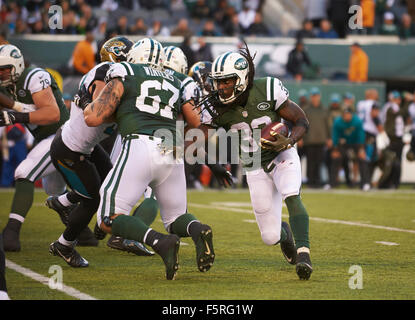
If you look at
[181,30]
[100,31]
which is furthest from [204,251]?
[100,31]

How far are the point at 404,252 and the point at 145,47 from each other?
110 inches

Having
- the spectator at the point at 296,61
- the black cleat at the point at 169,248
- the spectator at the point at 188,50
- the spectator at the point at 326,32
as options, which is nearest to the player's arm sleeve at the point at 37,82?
the black cleat at the point at 169,248

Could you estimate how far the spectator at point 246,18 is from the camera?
61.1 feet

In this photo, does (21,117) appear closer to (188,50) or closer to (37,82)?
(37,82)

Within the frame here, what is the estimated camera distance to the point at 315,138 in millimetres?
15336

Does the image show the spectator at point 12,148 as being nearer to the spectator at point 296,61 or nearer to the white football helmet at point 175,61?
the spectator at point 296,61

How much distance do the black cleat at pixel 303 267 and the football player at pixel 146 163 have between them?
58cm

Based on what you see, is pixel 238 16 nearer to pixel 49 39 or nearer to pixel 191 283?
pixel 49 39

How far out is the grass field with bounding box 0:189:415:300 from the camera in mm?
5176

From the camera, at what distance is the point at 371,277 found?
584 cm

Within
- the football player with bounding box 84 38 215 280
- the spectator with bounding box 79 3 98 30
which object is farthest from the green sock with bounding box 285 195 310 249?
the spectator with bounding box 79 3 98 30

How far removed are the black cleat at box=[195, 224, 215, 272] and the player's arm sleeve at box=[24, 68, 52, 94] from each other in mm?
2400

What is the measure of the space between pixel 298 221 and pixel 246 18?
13.4 meters

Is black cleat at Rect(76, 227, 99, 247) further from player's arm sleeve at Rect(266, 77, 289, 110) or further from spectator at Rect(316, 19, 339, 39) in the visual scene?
spectator at Rect(316, 19, 339, 39)
